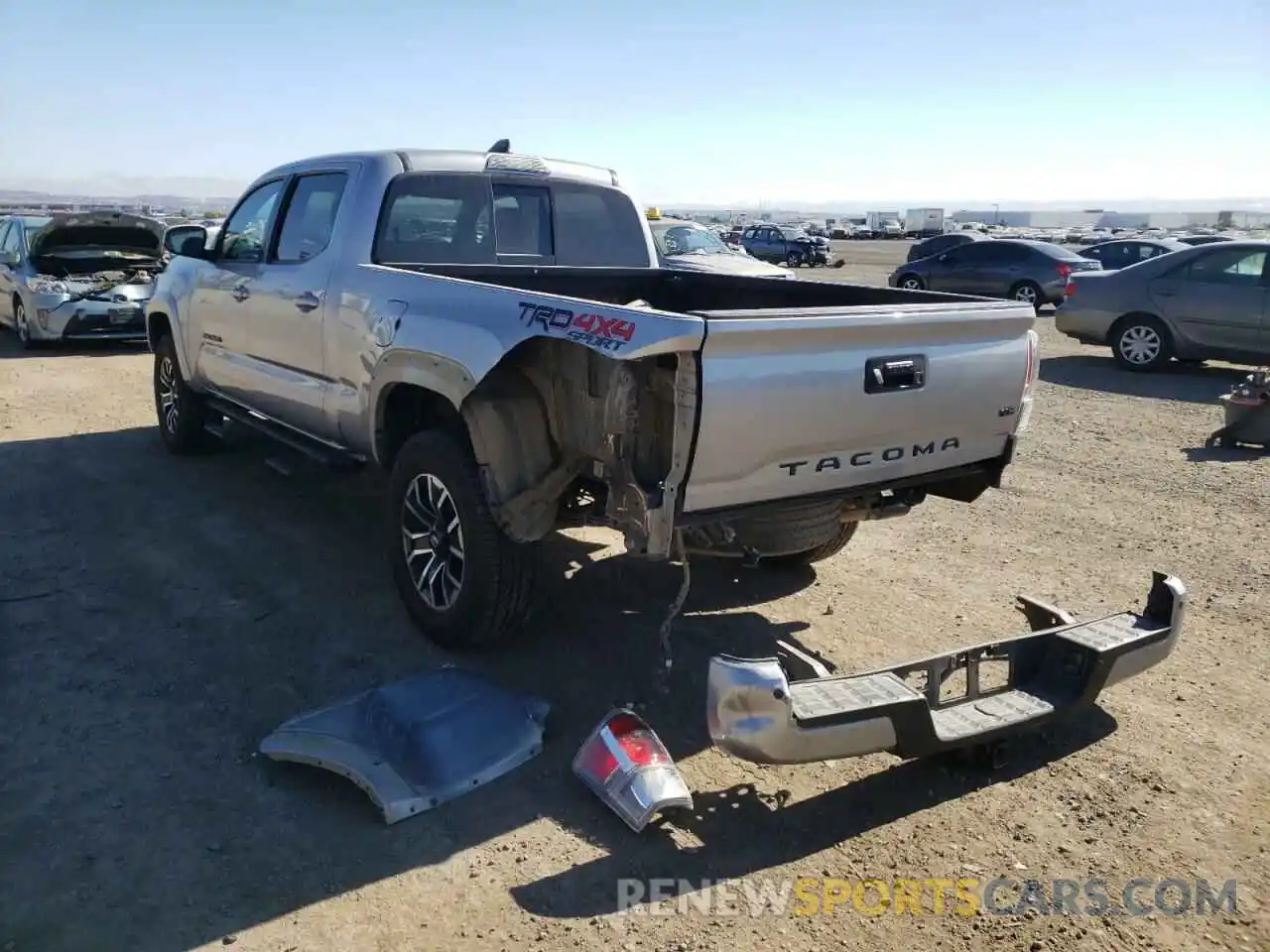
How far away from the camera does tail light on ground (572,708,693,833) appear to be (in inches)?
124

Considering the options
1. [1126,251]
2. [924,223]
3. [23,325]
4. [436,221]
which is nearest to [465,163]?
[436,221]

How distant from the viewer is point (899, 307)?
12.4 ft

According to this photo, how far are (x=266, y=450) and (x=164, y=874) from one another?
5210 millimetres

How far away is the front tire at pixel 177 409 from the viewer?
7223 millimetres

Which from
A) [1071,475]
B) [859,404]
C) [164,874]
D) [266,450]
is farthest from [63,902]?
[1071,475]

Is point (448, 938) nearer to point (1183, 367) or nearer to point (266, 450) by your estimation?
point (266, 450)

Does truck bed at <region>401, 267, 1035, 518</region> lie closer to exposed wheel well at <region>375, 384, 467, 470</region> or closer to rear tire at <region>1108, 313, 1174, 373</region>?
exposed wheel well at <region>375, 384, 467, 470</region>

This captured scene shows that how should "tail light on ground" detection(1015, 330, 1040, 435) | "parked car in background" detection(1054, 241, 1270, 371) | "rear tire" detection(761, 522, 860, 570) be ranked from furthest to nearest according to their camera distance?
"parked car in background" detection(1054, 241, 1270, 371) → "rear tire" detection(761, 522, 860, 570) → "tail light on ground" detection(1015, 330, 1040, 435)

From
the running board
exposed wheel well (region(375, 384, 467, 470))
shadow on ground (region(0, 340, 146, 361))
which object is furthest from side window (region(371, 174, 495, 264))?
shadow on ground (region(0, 340, 146, 361))

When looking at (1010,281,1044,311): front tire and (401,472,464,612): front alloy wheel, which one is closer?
(401,472,464,612): front alloy wheel

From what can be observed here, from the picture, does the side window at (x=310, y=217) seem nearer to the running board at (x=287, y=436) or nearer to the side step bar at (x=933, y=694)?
the running board at (x=287, y=436)

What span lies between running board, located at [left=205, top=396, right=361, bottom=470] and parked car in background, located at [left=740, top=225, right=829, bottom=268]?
104 feet

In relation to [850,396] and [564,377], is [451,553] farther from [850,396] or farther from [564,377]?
[850,396]

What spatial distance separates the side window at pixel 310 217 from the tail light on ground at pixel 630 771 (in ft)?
10.2
